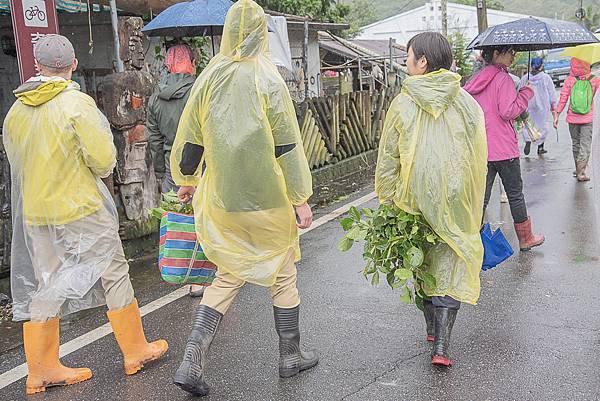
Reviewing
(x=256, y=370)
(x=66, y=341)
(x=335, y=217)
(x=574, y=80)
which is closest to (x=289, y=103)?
(x=256, y=370)

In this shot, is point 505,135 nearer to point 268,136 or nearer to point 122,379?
point 268,136

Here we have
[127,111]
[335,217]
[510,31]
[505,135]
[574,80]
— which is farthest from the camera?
[574,80]

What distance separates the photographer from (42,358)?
12.3ft

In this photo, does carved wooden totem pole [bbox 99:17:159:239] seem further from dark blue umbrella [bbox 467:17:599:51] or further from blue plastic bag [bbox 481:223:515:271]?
blue plastic bag [bbox 481:223:515:271]

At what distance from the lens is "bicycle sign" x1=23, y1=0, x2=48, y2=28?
5594mm

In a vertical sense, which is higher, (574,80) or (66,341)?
(574,80)

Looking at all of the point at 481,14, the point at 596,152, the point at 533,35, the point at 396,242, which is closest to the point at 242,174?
the point at 396,242

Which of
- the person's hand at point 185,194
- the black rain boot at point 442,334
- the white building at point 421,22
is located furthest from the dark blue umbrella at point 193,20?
the white building at point 421,22

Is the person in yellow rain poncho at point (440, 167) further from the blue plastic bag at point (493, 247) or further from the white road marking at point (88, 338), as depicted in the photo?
the white road marking at point (88, 338)

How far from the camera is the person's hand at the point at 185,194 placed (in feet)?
12.4

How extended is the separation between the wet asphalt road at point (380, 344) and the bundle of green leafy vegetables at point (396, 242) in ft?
1.53

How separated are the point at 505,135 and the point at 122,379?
3.52 metres

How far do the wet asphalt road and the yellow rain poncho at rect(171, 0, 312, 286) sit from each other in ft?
2.31

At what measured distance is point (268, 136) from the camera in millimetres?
3457
